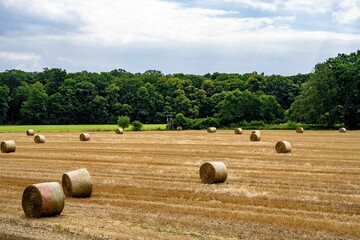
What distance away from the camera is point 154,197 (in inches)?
583

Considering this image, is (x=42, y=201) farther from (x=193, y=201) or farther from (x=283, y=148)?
(x=283, y=148)

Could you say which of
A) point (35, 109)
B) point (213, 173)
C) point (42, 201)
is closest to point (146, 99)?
point (35, 109)

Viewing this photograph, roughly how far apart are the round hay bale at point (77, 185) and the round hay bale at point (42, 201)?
7.57 ft

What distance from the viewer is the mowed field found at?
10.7 meters

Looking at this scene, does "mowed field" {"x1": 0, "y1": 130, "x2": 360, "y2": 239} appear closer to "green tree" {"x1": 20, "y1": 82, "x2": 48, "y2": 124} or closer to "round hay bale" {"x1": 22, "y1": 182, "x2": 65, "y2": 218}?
"round hay bale" {"x1": 22, "y1": 182, "x2": 65, "y2": 218}

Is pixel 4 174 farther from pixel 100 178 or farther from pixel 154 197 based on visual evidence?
pixel 154 197

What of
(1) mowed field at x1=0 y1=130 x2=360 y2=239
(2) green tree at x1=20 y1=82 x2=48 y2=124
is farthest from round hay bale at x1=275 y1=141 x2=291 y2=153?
(2) green tree at x1=20 y1=82 x2=48 y2=124

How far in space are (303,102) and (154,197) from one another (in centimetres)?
5549

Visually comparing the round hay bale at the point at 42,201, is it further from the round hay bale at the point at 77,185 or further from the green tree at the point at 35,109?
the green tree at the point at 35,109

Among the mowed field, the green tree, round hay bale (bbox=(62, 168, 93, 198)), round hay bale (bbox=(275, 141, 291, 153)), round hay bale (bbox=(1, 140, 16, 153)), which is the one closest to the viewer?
the mowed field

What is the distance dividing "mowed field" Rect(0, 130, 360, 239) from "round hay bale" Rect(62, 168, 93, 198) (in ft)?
0.91

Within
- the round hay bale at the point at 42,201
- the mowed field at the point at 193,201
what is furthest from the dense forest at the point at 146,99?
the round hay bale at the point at 42,201

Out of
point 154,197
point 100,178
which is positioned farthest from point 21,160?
point 154,197

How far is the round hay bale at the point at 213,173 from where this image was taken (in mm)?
17453
